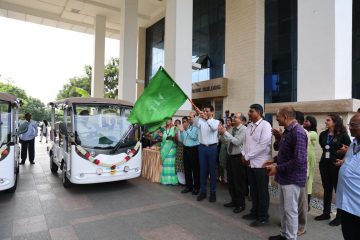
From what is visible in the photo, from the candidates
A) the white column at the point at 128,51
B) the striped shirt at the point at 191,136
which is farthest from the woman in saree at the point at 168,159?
the white column at the point at 128,51

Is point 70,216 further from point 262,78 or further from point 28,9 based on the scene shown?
point 28,9

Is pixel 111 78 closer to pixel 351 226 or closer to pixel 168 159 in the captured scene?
pixel 168 159

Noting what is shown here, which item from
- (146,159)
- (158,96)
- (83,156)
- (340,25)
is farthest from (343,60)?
(83,156)

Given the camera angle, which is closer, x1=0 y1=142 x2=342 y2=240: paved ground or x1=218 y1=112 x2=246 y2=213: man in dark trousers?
x1=0 y1=142 x2=342 y2=240: paved ground

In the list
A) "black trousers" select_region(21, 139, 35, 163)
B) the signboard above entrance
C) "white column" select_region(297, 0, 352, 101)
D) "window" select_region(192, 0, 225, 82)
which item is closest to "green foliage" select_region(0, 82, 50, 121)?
"window" select_region(192, 0, 225, 82)

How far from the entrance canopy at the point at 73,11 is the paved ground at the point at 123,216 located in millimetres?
13933

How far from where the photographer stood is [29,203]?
18.8ft

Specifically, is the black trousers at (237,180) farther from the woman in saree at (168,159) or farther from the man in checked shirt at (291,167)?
the woman in saree at (168,159)

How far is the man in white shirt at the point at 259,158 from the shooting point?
442 cm

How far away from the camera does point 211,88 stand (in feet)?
45.8

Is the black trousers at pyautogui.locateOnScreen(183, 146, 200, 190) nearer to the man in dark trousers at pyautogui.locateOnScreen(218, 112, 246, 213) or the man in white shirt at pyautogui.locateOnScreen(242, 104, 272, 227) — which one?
the man in dark trousers at pyautogui.locateOnScreen(218, 112, 246, 213)

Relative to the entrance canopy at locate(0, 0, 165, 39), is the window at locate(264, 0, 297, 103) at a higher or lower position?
lower

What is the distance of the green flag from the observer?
18.3 feet

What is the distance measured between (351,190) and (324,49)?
455cm
